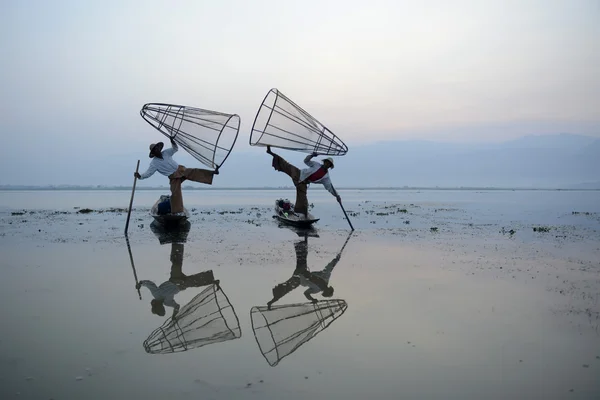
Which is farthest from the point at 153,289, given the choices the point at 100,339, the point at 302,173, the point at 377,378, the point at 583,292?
the point at 302,173

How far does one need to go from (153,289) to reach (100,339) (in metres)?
2.50

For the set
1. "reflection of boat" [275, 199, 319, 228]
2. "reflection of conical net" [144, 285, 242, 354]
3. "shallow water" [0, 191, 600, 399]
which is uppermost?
"reflection of boat" [275, 199, 319, 228]

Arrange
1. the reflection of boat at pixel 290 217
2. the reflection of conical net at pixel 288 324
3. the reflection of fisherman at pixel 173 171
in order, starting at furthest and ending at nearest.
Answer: the reflection of boat at pixel 290 217 → the reflection of fisherman at pixel 173 171 → the reflection of conical net at pixel 288 324

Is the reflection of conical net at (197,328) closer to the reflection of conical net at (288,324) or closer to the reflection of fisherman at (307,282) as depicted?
the reflection of conical net at (288,324)

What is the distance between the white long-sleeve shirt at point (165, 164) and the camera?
15.9 m

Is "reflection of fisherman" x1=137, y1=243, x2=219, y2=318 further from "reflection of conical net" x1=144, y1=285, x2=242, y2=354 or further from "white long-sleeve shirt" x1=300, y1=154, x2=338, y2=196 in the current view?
"white long-sleeve shirt" x1=300, y1=154, x2=338, y2=196

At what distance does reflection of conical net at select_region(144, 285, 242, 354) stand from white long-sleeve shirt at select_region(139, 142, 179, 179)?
9.93 metres

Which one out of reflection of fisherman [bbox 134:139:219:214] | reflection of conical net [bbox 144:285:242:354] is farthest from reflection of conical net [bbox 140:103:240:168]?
reflection of conical net [bbox 144:285:242:354]

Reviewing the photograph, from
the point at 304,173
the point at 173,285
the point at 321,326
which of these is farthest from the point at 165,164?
the point at 321,326

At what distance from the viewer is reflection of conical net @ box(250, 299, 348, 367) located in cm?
513

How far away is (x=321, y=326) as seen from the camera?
5.88m

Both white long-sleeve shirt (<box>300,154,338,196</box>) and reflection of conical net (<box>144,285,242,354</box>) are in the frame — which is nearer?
reflection of conical net (<box>144,285,242,354</box>)

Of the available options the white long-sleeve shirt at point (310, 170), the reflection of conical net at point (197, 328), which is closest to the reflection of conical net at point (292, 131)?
the white long-sleeve shirt at point (310, 170)

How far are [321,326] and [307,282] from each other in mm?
2508
